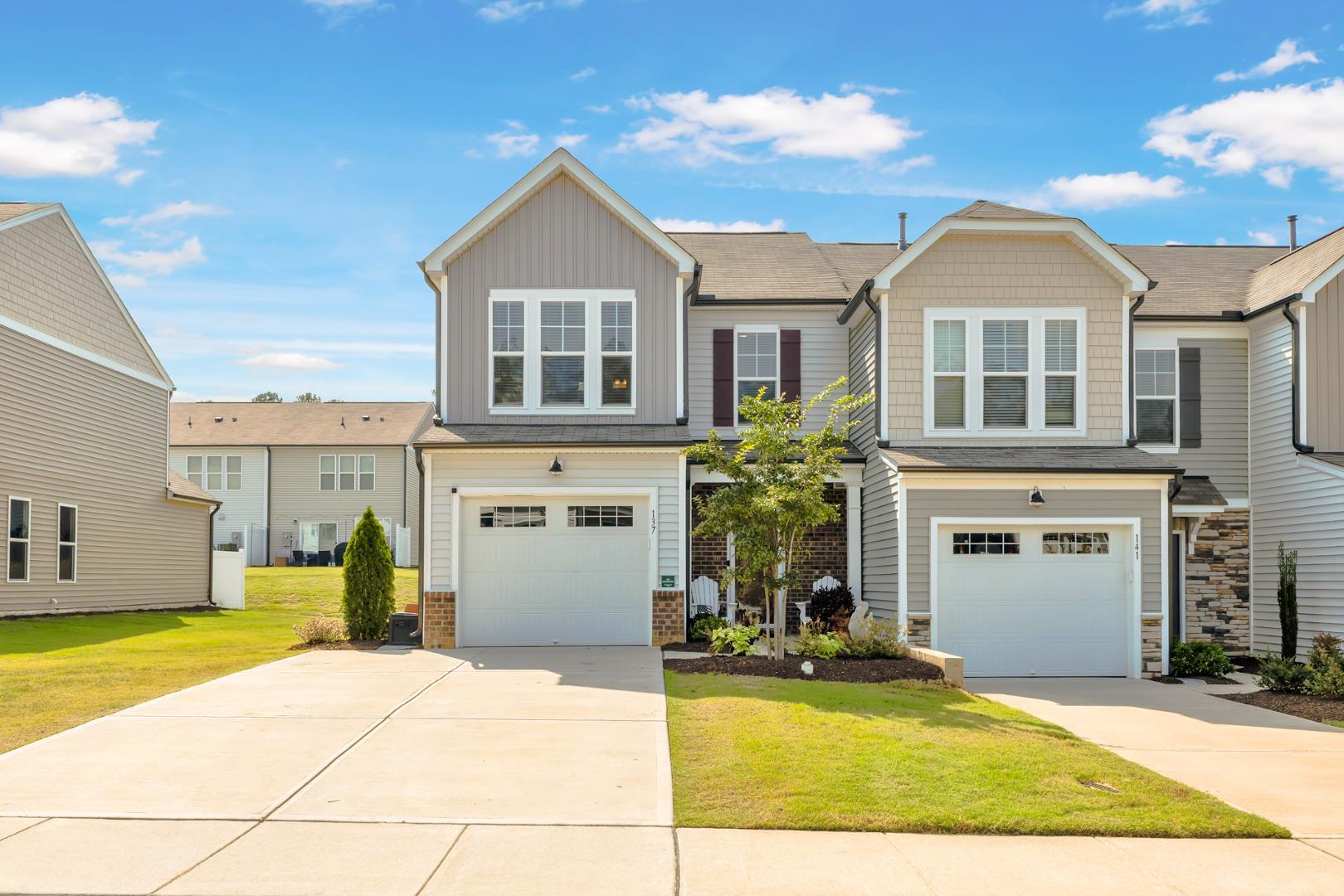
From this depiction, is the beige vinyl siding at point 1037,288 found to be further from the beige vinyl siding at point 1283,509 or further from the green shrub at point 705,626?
the green shrub at point 705,626

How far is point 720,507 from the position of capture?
14.1m

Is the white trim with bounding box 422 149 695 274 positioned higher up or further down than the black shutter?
higher up

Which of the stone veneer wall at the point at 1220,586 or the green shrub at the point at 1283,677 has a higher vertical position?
the stone veneer wall at the point at 1220,586

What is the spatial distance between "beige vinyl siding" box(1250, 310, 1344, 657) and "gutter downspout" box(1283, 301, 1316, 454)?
→ 0.42 feet

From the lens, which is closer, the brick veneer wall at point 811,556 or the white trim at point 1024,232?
the white trim at point 1024,232

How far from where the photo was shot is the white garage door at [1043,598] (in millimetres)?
16297

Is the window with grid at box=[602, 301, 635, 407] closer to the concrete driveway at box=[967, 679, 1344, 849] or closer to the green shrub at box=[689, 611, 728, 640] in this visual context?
the green shrub at box=[689, 611, 728, 640]

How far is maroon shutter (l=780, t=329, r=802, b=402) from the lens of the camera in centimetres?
1927

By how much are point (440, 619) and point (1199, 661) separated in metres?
11.1

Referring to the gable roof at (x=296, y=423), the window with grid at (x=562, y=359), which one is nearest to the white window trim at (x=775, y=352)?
the window with grid at (x=562, y=359)

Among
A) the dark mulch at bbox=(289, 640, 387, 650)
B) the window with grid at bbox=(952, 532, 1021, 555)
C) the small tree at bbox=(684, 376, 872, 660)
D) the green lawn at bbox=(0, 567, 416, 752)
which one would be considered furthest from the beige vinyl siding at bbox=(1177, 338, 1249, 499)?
the green lawn at bbox=(0, 567, 416, 752)

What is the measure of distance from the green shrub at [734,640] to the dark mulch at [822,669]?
15.7 inches

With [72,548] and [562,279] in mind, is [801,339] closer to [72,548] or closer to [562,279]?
[562,279]

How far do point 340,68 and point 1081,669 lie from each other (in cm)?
1385
